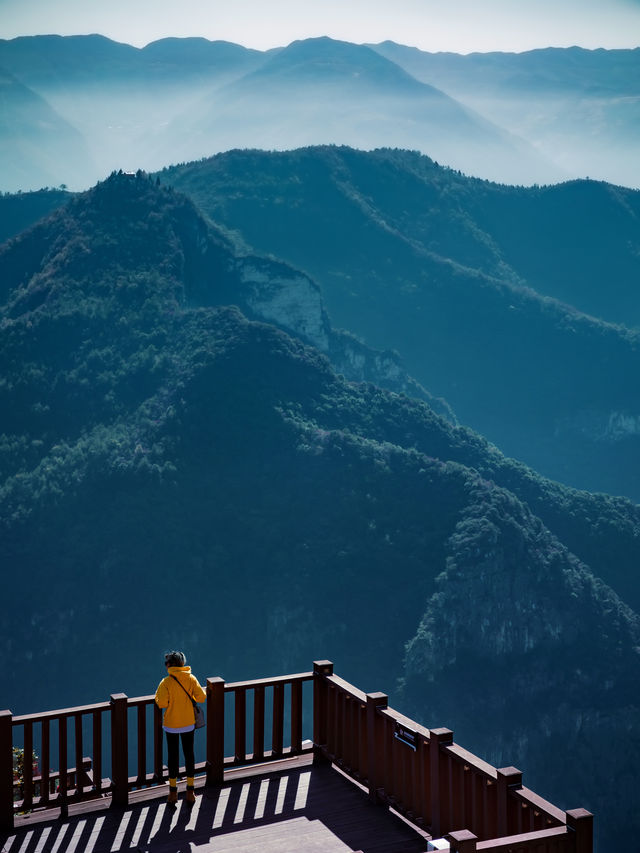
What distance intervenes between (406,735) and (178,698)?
2089 millimetres

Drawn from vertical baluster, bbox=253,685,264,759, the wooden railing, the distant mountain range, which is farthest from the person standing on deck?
the distant mountain range

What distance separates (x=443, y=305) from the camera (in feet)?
487

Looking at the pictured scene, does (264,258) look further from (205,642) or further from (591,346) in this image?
(591,346)

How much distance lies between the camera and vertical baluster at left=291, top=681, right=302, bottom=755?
10.3m

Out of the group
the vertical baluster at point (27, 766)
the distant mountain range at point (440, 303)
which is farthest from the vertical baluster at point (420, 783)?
the distant mountain range at point (440, 303)

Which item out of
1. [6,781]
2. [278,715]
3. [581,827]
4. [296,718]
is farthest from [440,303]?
[581,827]

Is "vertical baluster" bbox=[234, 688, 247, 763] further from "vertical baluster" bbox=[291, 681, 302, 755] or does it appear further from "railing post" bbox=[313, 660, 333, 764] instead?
"railing post" bbox=[313, 660, 333, 764]

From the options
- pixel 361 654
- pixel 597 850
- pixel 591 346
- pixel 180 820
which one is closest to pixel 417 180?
pixel 591 346

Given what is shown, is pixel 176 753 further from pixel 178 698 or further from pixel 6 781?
pixel 6 781

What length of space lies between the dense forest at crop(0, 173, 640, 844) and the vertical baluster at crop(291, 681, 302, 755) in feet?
209

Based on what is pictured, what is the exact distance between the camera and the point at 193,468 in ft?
278

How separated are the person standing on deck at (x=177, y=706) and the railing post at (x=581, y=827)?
12.9 feet

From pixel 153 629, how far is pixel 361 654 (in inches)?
606

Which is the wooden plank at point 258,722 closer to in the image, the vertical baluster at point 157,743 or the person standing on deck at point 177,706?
the person standing on deck at point 177,706
